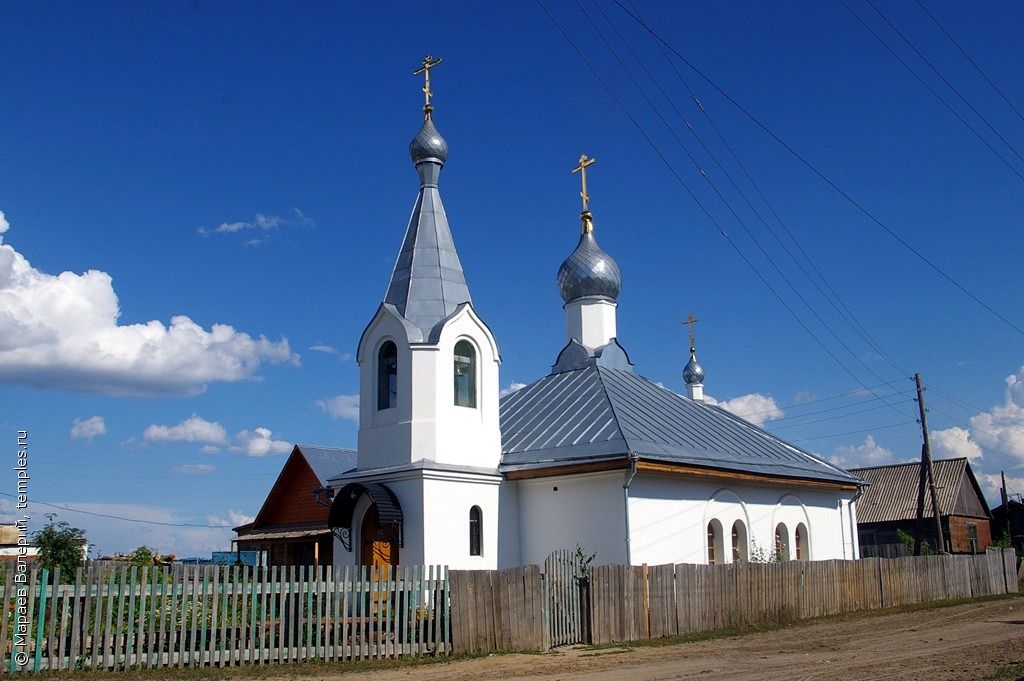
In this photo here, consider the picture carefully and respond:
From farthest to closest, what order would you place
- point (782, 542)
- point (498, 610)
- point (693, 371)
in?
1. point (693, 371)
2. point (782, 542)
3. point (498, 610)

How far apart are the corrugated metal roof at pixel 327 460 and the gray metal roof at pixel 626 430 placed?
1097 cm

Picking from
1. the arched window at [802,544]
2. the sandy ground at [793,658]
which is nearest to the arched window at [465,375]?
the sandy ground at [793,658]

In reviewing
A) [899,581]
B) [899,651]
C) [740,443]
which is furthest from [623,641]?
[899,581]

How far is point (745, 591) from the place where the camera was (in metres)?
18.2

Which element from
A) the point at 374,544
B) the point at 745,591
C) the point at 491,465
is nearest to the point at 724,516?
the point at 745,591

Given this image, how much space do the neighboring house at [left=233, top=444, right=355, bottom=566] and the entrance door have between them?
43.6 feet

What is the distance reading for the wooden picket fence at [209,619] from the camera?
12.2 metres

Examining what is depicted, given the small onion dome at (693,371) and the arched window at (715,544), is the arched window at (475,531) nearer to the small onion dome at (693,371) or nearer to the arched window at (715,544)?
the arched window at (715,544)

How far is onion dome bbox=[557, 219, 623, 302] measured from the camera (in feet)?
88.6

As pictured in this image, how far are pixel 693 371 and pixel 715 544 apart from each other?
18.6 m

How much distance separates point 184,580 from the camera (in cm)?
1309

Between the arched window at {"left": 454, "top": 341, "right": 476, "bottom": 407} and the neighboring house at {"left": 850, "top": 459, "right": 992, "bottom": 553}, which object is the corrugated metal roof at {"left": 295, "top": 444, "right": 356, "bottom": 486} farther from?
the neighboring house at {"left": 850, "top": 459, "right": 992, "bottom": 553}

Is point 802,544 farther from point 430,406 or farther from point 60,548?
point 60,548

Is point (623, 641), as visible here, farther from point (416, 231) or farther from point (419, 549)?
point (416, 231)
